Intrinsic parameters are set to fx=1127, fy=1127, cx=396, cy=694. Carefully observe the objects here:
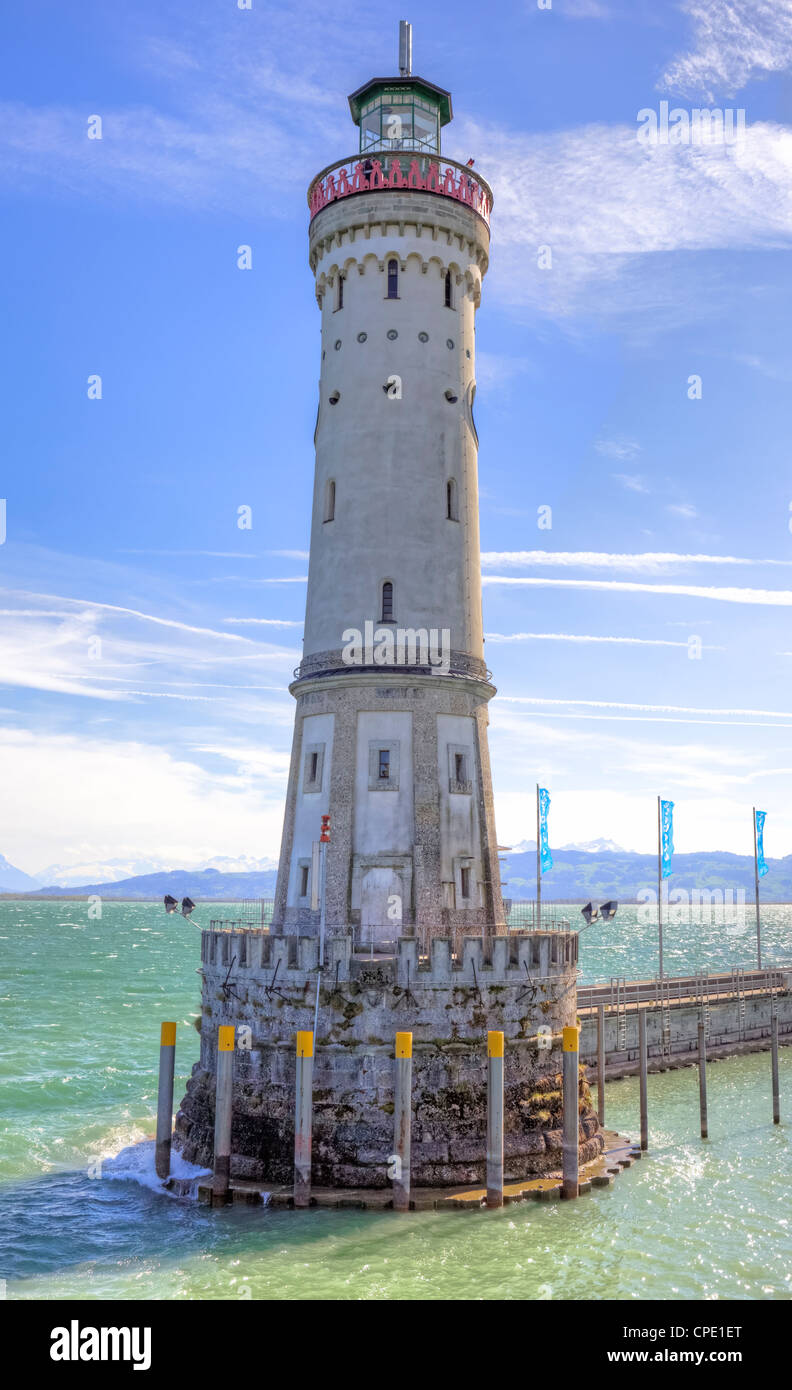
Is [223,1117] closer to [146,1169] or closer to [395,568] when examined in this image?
[146,1169]

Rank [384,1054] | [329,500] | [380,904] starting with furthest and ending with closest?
[329,500], [380,904], [384,1054]

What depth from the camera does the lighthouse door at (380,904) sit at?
35.7m

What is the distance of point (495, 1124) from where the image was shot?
98.8 feet

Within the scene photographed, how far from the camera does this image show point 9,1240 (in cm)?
2953

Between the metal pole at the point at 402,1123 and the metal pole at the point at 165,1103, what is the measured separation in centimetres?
703

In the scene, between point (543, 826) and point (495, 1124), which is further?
point (543, 826)

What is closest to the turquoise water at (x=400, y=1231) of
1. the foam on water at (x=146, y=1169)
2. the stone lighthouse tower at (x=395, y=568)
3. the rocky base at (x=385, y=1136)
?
the foam on water at (x=146, y=1169)

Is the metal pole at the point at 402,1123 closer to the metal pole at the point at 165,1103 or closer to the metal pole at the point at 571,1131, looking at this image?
the metal pole at the point at 571,1131

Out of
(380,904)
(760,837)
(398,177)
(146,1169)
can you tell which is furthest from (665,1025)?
(398,177)

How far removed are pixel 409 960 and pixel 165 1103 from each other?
8397 millimetres

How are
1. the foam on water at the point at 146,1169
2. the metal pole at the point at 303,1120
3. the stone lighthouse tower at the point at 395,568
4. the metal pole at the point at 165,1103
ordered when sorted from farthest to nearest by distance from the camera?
the stone lighthouse tower at the point at 395,568, the metal pole at the point at 165,1103, the foam on water at the point at 146,1169, the metal pole at the point at 303,1120

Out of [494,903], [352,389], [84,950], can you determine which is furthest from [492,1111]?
[84,950]
